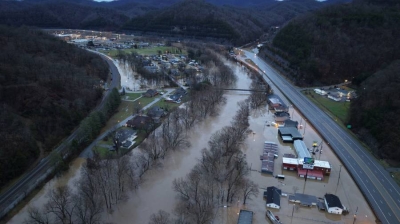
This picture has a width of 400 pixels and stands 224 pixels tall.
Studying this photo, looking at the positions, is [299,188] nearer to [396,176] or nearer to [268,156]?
[268,156]

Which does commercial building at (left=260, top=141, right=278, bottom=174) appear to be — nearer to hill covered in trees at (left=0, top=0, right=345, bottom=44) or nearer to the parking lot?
the parking lot

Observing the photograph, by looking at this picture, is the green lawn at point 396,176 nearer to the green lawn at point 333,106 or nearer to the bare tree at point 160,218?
the green lawn at point 333,106

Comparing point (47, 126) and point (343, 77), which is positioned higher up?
point (343, 77)

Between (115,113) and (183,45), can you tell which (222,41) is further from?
(115,113)

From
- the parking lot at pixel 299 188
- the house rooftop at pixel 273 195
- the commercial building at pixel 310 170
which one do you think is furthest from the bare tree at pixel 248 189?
the commercial building at pixel 310 170

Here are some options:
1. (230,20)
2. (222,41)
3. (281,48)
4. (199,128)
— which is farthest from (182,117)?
(230,20)
